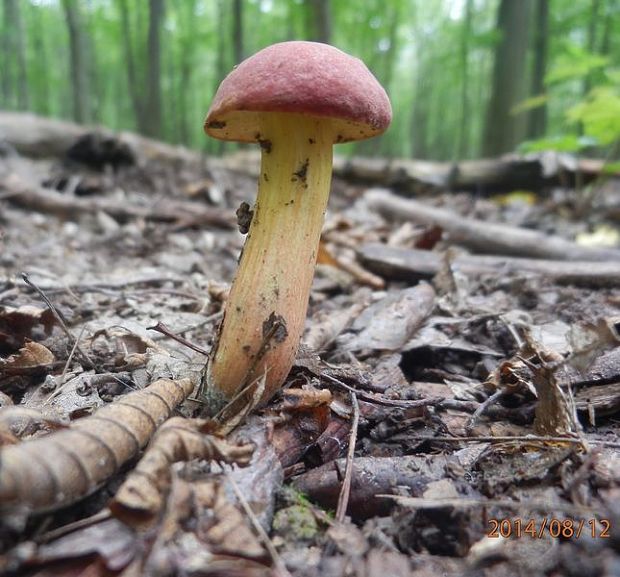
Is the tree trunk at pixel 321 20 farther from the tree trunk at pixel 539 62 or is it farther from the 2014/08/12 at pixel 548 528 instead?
the 2014/08/12 at pixel 548 528

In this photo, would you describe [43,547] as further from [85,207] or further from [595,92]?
[595,92]

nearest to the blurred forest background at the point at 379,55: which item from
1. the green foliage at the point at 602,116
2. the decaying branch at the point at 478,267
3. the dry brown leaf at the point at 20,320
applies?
the green foliage at the point at 602,116

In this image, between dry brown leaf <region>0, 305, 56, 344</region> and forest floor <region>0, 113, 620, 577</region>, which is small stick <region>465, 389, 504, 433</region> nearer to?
forest floor <region>0, 113, 620, 577</region>

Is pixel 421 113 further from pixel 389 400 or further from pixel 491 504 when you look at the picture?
pixel 491 504

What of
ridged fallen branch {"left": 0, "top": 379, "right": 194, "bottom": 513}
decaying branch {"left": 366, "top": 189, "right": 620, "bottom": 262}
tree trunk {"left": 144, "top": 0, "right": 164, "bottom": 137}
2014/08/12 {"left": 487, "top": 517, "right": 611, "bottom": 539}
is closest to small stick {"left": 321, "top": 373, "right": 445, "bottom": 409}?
2014/08/12 {"left": 487, "top": 517, "right": 611, "bottom": 539}

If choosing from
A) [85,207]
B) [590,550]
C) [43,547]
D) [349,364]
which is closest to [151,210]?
[85,207]
